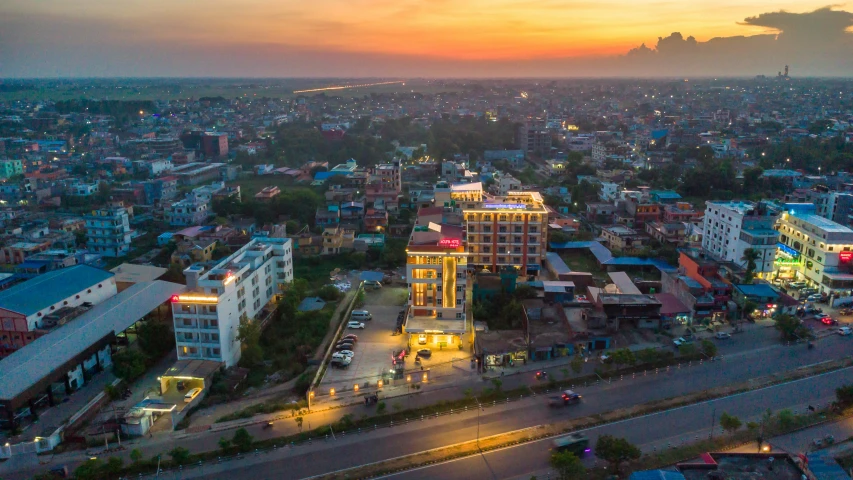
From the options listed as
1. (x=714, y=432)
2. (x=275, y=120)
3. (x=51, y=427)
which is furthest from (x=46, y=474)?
(x=275, y=120)

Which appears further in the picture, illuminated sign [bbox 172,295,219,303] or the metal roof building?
illuminated sign [bbox 172,295,219,303]

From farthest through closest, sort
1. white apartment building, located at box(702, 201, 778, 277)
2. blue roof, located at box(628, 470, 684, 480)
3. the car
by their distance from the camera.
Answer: white apartment building, located at box(702, 201, 778, 277) < the car < blue roof, located at box(628, 470, 684, 480)

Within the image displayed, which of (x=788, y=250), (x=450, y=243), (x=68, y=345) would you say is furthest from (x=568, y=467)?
(x=788, y=250)

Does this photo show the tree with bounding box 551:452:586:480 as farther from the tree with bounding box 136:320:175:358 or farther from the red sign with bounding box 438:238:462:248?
the tree with bounding box 136:320:175:358

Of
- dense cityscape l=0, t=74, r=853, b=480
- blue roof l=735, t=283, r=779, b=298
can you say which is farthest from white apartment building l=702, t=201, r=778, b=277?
blue roof l=735, t=283, r=779, b=298

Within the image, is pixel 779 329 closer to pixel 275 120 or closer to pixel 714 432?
pixel 714 432

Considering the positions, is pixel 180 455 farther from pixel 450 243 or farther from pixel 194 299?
pixel 450 243
